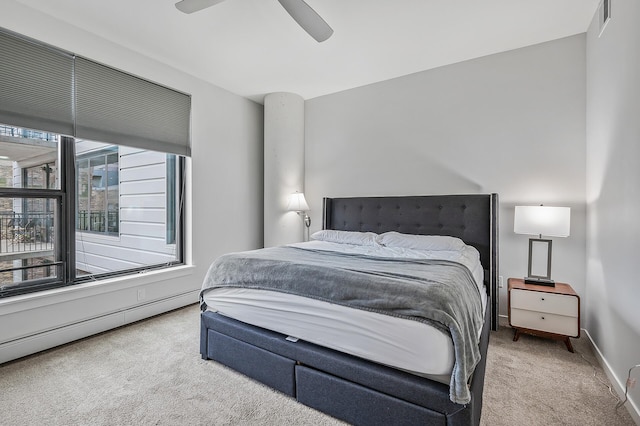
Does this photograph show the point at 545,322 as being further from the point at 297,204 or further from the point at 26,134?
the point at 26,134

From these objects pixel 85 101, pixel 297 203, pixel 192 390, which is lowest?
pixel 192 390

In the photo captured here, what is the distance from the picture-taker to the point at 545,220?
2.48 metres

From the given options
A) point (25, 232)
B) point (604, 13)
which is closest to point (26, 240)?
point (25, 232)

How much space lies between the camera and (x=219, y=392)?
72.6 inches

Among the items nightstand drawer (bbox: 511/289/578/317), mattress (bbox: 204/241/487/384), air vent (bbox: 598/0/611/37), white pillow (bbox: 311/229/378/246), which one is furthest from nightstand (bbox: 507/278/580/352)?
air vent (bbox: 598/0/611/37)

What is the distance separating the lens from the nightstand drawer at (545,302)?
7.69 ft

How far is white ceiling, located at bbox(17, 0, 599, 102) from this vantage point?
91.8 inches

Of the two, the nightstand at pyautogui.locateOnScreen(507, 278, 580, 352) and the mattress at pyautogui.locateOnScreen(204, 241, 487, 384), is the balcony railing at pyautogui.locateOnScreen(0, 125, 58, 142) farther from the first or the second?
the nightstand at pyautogui.locateOnScreen(507, 278, 580, 352)

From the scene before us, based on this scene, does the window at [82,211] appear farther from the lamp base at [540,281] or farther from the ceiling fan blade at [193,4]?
the lamp base at [540,281]

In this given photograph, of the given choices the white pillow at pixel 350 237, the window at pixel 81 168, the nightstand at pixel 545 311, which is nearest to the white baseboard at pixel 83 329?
the window at pixel 81 168

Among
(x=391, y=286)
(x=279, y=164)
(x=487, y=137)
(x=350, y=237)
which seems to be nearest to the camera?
(x=391, y=286)

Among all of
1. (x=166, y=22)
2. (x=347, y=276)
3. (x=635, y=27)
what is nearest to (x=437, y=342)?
(x=347, y=276)

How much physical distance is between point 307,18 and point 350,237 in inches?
81.6

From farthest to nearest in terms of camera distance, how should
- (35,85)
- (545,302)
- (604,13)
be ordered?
(545,302), (35,85), (604,13)
